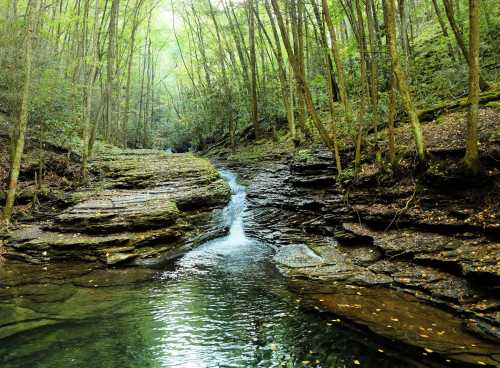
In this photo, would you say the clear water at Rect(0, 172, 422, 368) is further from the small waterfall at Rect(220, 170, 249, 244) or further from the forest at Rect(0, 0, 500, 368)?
the small waterfall at Rect(220, 170, 249, 244)

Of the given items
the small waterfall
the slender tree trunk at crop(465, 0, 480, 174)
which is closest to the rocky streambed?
the small waterfall

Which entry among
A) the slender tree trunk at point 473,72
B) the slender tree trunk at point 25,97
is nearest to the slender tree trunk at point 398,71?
the slender tree trunk at point 473,72

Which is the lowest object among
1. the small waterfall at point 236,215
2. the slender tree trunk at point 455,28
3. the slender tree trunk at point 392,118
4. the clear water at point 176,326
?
the clear water at point 176,326

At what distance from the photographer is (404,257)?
750 centimetres

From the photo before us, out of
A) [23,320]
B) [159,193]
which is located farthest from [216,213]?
[23,320]

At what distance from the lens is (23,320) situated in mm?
5891

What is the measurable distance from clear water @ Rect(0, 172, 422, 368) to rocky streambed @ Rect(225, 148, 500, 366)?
0.67 meters

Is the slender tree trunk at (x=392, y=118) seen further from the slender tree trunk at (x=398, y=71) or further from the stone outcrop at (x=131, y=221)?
the stone outcrop at (x=131, y=221)

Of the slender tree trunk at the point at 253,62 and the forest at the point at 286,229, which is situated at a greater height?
the slender tree trunk at the point at 253,62

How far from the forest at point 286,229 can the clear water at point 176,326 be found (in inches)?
1.5

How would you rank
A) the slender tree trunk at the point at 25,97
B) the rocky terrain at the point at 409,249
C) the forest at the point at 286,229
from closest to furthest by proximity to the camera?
1. the forest at the point at 286,229
2. the rocky terrain at the point at 409,249
3. the slender tree trunk at the point at 25,97

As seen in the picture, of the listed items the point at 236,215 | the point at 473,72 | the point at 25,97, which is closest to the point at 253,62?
the point at 236,215

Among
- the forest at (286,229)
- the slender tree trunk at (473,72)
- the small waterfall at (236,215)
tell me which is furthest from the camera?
the small waterfall at (236,215)

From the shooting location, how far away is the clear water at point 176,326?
15.8 feet
